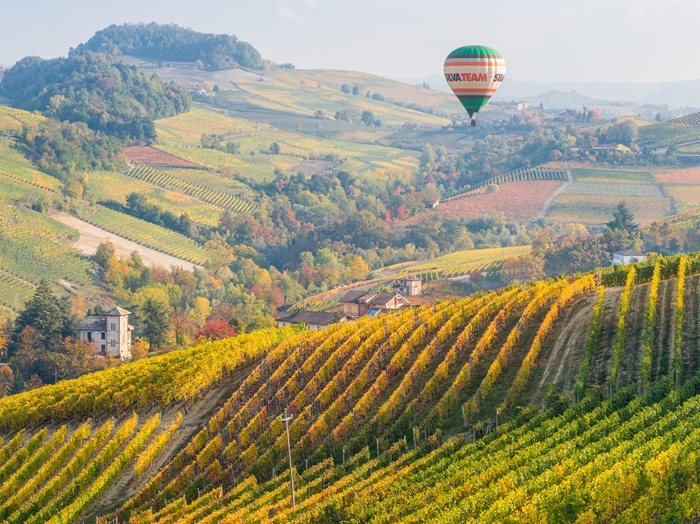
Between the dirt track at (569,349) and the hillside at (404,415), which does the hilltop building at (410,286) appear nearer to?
the hillside at (404,415)

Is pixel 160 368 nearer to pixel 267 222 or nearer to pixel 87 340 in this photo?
pixel 87 340

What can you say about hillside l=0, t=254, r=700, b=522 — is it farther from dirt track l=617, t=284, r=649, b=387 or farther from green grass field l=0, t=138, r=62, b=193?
green grass field l=0, t=138, r=62, b=193

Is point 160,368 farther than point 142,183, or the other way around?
point 142,183

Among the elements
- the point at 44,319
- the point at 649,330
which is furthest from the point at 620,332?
the point at 44,319

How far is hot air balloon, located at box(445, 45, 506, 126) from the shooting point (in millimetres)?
73062

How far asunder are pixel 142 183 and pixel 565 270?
286 ft

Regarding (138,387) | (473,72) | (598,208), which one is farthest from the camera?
(598,208)

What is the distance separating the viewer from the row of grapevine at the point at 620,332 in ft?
142

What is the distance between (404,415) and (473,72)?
114 feet

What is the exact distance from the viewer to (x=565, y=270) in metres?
130

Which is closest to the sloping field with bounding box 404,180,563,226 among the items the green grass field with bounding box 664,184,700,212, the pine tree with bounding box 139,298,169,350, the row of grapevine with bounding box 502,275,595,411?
the green grass field with bounding box 664,184,700,212

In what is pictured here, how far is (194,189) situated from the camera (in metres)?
195

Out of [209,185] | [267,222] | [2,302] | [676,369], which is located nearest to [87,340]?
[2,302]

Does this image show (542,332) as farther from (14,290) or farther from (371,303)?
(14,290)
